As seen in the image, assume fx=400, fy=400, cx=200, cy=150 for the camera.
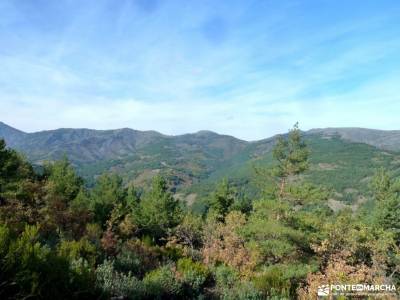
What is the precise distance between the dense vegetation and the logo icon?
29 cm

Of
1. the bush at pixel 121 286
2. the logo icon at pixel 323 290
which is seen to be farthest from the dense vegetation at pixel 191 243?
the logo icon at pixel 323 290

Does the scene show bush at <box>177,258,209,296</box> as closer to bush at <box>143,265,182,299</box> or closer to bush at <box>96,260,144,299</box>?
bush at <box>143,265,182,299</box>

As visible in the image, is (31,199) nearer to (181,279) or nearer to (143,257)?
(143,257)

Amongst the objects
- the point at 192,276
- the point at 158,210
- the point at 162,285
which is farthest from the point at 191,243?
the point at 158,210

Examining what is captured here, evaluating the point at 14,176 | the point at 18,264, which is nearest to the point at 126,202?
the point at 14,176

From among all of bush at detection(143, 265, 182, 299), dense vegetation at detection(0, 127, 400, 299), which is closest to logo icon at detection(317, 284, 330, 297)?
dense vegetation at detection(0, 127, 400, 299)

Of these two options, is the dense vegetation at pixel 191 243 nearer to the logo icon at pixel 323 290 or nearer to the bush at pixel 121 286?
the bush at pixel 121 286

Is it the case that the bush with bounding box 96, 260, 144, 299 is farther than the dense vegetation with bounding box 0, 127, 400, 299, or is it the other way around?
the bush with bounding box 96, 260, 144, 299

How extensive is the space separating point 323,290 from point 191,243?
1230 cm

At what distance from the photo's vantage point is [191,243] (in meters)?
23.1

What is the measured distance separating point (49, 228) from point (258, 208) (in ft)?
42.8

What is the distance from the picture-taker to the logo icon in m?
11.4

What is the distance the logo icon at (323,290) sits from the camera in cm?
1137

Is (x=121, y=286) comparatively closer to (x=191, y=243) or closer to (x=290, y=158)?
(x=191, y=243)
